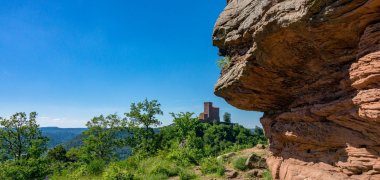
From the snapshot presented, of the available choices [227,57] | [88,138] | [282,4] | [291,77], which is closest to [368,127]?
[291,77]

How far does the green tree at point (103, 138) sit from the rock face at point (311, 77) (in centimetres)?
4116

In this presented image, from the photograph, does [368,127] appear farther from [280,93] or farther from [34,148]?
[34,148]

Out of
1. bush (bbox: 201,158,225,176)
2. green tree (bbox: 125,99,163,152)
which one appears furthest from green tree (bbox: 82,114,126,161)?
bush (bbox: 201,158,225,176)

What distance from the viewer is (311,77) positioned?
8.99 m

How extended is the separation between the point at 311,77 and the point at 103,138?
150 ft

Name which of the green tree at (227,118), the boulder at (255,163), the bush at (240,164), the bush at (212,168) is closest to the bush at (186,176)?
the bush at (212,168)

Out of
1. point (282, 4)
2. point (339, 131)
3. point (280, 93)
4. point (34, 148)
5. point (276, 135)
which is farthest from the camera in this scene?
point (34, 148)

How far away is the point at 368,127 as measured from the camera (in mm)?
7086

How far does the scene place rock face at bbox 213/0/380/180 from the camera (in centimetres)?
663

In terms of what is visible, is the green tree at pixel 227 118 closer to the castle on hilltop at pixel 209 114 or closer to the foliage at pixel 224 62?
the castle on hilltop at pixel 209 114

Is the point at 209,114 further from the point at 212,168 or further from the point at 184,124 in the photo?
the point at 212,168

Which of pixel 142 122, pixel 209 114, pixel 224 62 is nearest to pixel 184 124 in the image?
pixel 142 122

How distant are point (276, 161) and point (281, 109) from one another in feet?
7.12

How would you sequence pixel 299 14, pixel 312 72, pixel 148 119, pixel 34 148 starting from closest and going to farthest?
pixel 299 14 → pixel 312 72 → pixel 34 148 → pixel 148 119
